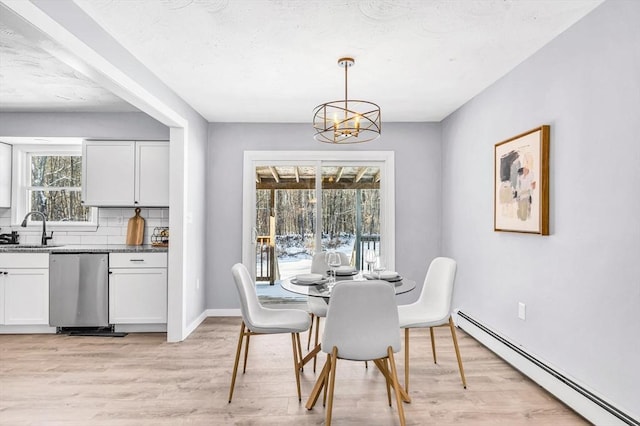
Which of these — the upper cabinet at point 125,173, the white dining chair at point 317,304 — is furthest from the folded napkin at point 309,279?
the upper cabinet at point 125,173

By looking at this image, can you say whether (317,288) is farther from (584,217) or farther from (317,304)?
(584,217)

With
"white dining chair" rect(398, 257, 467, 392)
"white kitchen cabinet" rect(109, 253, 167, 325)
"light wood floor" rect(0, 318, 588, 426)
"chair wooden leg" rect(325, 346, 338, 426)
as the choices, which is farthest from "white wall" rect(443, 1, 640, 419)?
"white kitchen cabinet" rect(109, 253, 167, 325)

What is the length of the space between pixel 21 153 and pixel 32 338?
222 centimetres

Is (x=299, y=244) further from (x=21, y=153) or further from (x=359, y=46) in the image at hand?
(x=21, y=153)

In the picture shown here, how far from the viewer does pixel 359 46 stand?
2795 millimetres

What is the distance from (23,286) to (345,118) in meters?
3.72

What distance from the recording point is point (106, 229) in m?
4.70

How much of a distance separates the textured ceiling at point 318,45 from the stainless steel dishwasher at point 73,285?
163 centimetres

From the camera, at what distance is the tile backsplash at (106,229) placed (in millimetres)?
4672

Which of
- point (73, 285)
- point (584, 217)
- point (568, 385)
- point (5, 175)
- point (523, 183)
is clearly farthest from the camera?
point (5, 175)

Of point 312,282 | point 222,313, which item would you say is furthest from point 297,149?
point 312,282

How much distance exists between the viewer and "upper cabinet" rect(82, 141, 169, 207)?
4.38 metres

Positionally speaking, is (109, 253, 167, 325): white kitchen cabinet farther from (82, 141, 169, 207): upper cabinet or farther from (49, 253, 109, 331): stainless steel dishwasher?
(82, 141, 169, 207): upper cabinet

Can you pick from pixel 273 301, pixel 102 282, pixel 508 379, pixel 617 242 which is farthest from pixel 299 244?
pixel 617 242
